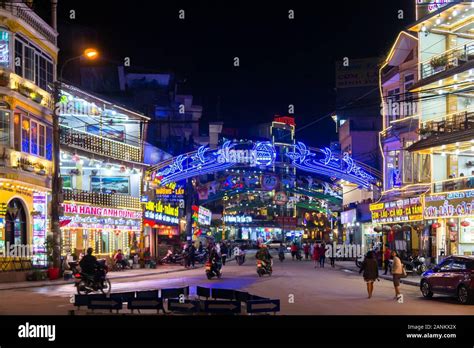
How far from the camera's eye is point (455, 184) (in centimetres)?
3816

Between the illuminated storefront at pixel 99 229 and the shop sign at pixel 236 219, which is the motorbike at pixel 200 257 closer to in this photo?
the illuminated storefront at pixel 99 229

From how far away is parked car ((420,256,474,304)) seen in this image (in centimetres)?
2327

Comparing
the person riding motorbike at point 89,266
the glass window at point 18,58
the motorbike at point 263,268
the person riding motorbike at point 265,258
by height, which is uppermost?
the glass window at point 18,58

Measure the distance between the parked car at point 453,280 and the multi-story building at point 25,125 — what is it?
19.4 metres

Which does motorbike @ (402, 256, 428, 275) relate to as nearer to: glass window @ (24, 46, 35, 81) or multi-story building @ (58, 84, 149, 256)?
multi-story building @ (58, 84, 149, 256)

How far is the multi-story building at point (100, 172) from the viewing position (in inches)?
1670

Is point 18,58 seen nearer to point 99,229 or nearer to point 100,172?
point 99,229

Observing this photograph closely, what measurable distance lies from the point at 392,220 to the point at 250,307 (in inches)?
1219

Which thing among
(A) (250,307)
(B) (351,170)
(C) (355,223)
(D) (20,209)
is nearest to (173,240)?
(C) (355,223)

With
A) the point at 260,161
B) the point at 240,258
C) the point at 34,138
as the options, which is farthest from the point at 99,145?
the point at 240,258

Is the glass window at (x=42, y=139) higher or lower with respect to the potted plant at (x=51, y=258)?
higher

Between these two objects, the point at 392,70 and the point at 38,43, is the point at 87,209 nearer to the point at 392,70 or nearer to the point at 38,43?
the point at 38,43

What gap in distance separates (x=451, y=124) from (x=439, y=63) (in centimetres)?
373

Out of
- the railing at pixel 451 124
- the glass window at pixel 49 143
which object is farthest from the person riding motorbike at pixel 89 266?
the railing at pixel 451 124
